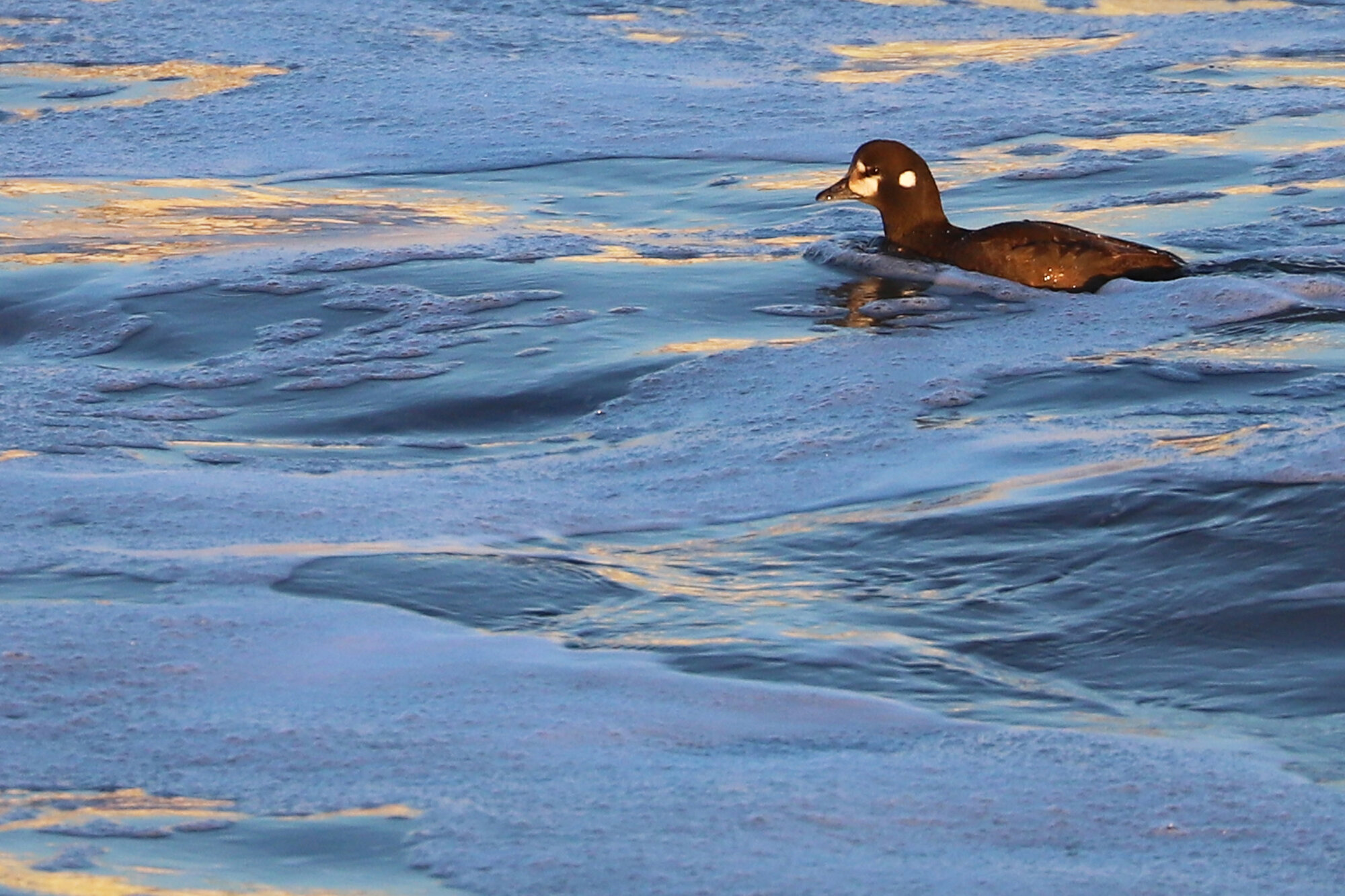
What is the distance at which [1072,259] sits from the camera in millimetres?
7645

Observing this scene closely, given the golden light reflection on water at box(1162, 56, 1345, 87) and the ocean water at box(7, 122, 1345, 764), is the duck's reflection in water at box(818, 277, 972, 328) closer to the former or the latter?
the ocean water at box(7, 122, 1345, 764)

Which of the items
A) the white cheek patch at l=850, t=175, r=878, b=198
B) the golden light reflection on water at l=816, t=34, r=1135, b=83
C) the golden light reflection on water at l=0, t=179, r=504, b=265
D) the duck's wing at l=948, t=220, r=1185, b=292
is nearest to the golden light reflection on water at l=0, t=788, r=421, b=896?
the duck's wing at l=948, t=220, r=1185, b=292

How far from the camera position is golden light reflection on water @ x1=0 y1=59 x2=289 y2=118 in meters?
11.1

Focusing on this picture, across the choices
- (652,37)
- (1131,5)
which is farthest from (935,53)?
(1131,5)

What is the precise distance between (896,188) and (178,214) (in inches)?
118

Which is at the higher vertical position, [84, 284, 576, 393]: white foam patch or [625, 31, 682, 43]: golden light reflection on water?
[625, 31, 682, 43]: golden light reflection on water

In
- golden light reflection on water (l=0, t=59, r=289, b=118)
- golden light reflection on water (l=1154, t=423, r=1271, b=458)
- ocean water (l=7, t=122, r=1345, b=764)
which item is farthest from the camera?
golden light reflection on water (l=0, t=59, r=289, b=118)

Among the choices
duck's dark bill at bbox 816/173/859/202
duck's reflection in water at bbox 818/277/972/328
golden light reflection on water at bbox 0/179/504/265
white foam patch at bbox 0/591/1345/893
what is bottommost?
white foam patch at bbox 0/591/1345/893

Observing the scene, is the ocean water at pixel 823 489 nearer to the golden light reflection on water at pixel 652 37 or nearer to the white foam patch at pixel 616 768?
the white foam patch at pixel 616 768

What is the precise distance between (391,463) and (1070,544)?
1898 millimetres

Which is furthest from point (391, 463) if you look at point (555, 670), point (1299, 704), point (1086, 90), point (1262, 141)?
point (1086, 90)

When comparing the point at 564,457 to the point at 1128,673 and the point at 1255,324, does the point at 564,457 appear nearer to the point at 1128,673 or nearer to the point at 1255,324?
the point at 1128,673

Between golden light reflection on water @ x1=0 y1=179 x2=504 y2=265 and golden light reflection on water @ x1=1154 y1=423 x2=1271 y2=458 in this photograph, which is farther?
golden light reflection on water @ x1=0 y1=179 x2=504 y2=265

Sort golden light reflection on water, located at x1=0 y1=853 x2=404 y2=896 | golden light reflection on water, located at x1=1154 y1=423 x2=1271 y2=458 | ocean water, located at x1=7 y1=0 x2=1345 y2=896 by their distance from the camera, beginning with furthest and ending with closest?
1. golden light reflection on water, located at x1=1154 y1=423 x2=1271 y2=458
2. ocean water, located at x1=7 y1=0 x2=1345 y2=896
3. golden light reflection on water, located at x1=0 y1=853 x2=404 y2=896
